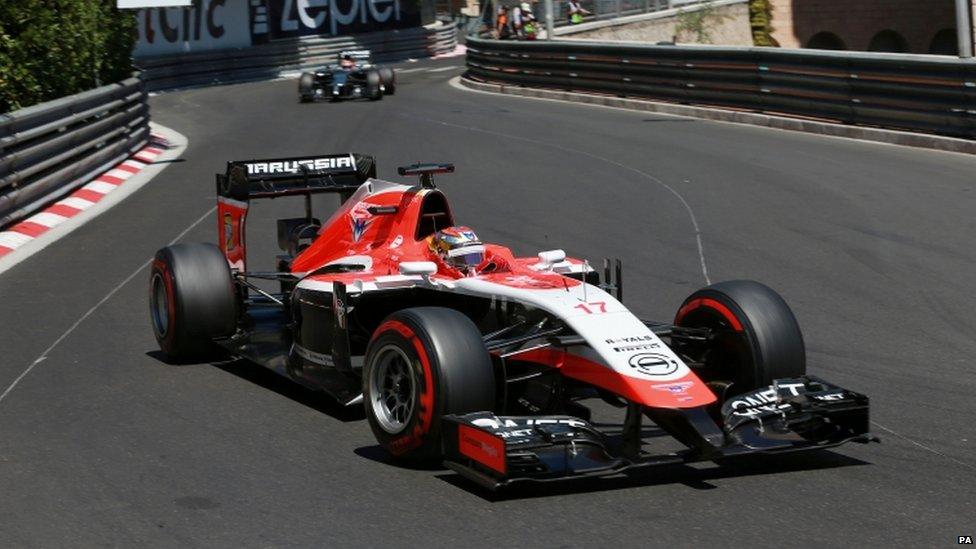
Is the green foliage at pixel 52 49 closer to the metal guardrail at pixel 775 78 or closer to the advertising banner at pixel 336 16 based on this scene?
the metal guardrail at pixel 775 78

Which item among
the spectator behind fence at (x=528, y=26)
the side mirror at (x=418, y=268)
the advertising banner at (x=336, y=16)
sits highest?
the advertising banner at (x=336, y=16)

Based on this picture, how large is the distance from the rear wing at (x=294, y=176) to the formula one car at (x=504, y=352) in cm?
118

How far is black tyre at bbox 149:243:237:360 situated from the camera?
9.22 m

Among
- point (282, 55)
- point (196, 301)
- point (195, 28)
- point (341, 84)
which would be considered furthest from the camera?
point (282, 55)

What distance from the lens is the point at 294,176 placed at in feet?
34.6

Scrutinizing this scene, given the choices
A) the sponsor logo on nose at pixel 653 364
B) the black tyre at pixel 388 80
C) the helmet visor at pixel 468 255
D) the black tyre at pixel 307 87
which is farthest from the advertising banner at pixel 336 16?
the sponsor logo on nose at pixel 653 364

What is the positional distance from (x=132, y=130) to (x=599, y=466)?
18.6 metres

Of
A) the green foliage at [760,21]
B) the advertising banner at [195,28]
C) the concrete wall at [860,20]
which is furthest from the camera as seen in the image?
the advertising banner at [195,28]

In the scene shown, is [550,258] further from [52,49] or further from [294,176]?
[52,49]

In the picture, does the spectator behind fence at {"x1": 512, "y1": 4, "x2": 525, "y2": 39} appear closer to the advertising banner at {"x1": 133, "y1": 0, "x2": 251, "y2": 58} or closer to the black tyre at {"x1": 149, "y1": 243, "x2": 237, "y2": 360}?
the advertising banner at {"x1": 133, "y1": 0, "x2": 251, "y2": 58}

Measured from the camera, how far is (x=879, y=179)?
16906mm

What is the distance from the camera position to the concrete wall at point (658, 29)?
4184 centimetres

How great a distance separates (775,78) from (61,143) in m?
11.7

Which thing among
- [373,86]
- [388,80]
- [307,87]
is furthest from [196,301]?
[388,80]
